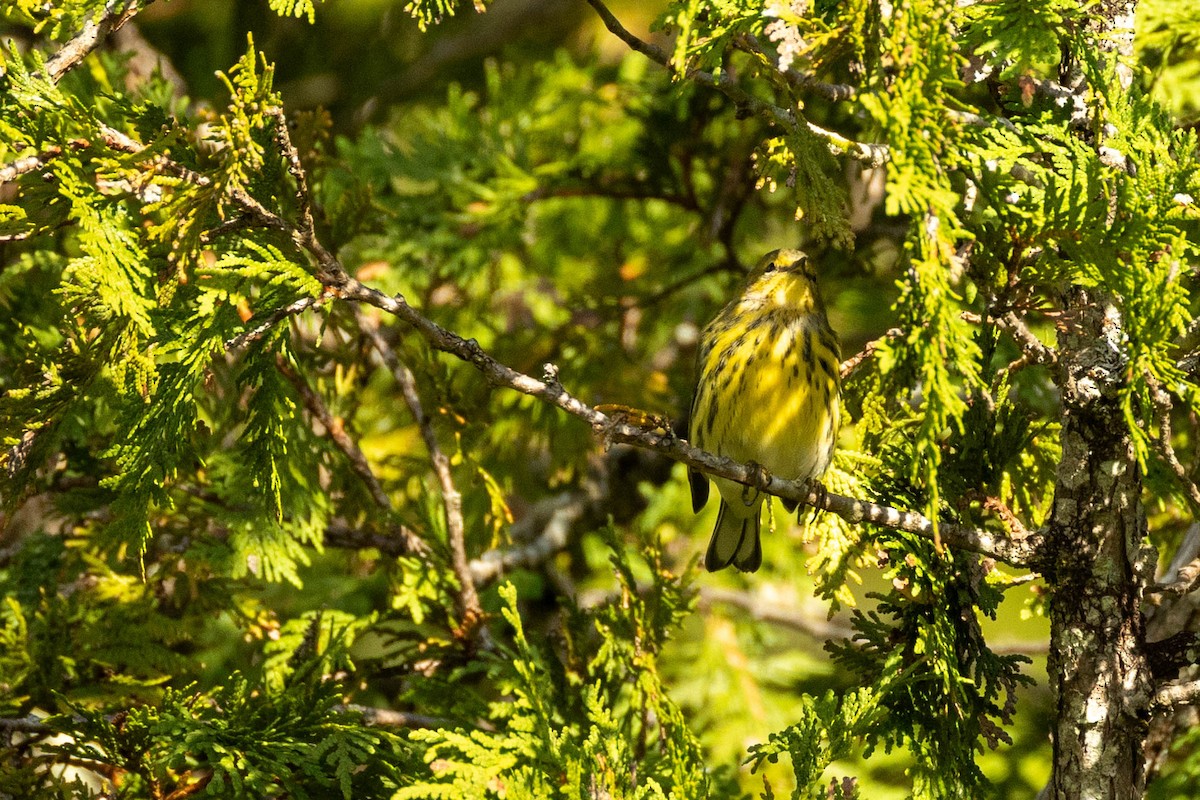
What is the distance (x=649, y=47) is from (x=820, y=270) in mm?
2154

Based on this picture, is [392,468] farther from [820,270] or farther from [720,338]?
[820,270]

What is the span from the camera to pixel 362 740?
2553 millimetres

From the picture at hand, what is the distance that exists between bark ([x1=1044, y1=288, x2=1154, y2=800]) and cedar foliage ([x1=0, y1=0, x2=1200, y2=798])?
3.1 inches

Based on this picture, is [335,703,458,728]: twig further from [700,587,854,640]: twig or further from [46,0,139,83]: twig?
[700,587,854,640]: twig

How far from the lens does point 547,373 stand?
214 centimetres

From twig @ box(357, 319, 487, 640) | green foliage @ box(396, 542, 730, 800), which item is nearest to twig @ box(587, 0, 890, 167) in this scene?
green foliage @ box(396, 542, 730, 800)

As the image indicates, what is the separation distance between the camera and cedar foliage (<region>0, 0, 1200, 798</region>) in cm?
198

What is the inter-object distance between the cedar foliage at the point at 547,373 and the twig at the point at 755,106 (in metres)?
0.02

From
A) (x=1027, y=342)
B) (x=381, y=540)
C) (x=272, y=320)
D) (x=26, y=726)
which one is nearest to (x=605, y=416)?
(x=272, y=320)

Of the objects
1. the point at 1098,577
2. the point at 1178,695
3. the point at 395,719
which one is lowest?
the point at 395,719

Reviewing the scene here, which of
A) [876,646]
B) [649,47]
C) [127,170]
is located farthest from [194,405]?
[876,646]

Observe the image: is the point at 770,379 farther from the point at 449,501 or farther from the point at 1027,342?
the point at 1027,342

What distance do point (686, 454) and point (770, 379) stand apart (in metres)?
1.26

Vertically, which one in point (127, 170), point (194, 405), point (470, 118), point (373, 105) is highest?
point (373, 105)
